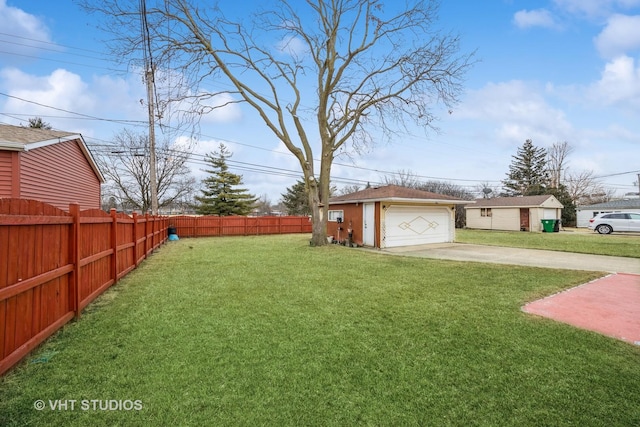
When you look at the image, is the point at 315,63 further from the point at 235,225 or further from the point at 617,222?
the point at 617,222

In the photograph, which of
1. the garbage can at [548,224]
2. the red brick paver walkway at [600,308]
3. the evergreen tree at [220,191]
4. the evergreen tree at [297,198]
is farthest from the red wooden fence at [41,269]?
the evergreen tree at [297,198]

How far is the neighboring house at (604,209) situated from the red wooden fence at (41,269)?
3865 cm

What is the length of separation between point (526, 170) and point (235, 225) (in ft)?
125

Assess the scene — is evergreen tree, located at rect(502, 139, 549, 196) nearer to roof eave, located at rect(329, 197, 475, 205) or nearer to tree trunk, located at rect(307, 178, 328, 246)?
roof eave, located at rect(329, 197, 475, 205)

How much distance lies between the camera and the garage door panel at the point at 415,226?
42.9 ft

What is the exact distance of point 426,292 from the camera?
5.38 metres

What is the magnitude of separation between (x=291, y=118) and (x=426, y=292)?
35.2ft

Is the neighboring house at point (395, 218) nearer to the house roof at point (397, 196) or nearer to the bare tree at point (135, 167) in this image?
the house roof at point (397, 196)

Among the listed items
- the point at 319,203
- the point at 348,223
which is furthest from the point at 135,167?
the point at 348,223

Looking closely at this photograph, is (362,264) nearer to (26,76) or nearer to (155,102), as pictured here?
(155,102)

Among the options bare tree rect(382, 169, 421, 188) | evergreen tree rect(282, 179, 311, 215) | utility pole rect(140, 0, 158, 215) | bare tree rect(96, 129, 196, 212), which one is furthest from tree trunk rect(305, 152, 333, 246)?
bare tree rect(382, 169, 421, 188)

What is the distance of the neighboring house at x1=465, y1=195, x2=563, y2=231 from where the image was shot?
24.0m

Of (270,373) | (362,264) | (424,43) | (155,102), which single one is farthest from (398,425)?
(155,102)

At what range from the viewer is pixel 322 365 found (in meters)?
2.72
